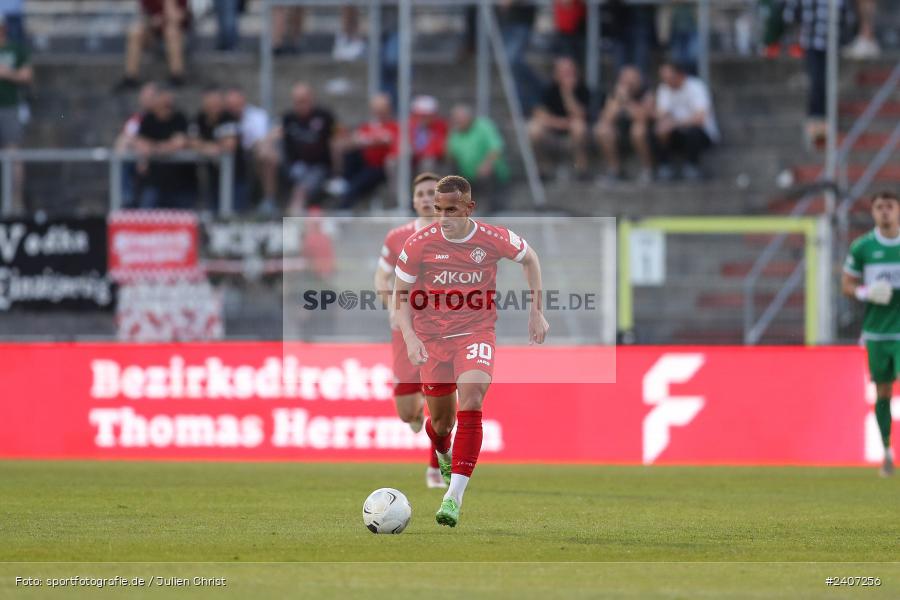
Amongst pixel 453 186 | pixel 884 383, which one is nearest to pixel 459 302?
pixel 453 186

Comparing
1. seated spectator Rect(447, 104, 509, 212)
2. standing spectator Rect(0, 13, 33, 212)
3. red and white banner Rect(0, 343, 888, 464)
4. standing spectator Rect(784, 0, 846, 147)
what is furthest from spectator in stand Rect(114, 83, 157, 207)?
standing spectator Rect(784, 0, 846, 147)

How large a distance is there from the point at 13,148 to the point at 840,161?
11001mm

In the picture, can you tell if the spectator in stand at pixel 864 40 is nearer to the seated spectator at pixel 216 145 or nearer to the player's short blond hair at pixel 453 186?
the seated spectator at pixel 216 145

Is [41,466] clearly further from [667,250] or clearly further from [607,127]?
[607,127]

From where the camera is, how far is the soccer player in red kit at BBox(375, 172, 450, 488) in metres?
13.8

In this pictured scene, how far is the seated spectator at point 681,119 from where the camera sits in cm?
2264

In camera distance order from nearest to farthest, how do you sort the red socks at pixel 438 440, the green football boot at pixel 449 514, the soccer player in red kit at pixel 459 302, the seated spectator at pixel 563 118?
1. the green football boot at pixel 449 514
2. the soccer player in red kit at pixel 459 302
3. the red socks at pixel 438 440
4. the seated spectator at pixel 563 118

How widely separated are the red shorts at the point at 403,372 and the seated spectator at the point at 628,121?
359 inches

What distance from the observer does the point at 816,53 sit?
2162 centimetres

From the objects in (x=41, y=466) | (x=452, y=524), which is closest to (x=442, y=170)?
(x=41, y=466)

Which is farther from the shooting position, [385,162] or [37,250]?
[385,162]

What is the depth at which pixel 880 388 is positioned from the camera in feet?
53.8

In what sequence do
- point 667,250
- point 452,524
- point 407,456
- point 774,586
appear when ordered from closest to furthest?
point 774,586, point 452,524, point 407,456, point 667,250

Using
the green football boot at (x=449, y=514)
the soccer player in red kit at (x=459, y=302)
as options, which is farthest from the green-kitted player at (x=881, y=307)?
the green football boot at (x=449, y=514)
